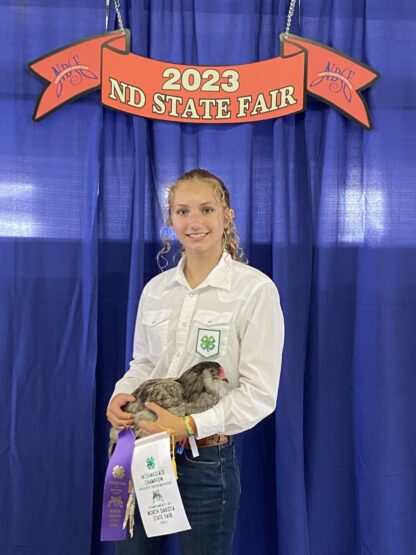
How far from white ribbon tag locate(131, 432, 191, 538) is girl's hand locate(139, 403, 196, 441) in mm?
14

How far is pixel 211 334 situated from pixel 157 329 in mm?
147

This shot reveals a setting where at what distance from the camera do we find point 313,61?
174 centimetres

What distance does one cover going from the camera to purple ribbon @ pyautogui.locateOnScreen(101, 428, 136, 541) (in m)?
1.20

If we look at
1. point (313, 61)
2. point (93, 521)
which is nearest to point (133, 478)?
point (93, 521)

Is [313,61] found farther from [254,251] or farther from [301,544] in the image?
[301,544]

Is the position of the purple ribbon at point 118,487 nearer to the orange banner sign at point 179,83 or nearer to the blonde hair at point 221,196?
the blonde hair at point 221,196

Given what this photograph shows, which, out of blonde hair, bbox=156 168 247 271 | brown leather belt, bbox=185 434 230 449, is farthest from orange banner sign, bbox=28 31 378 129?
brown leather belt, bbox=185 434 230 449

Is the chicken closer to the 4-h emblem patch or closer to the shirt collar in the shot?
the 4-h emblem patch

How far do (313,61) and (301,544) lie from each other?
149 cm

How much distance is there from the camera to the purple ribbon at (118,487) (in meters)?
1.20

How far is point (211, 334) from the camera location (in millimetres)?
1242

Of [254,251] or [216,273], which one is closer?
[216,273]

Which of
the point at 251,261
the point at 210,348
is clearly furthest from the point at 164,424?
the point at 251,261

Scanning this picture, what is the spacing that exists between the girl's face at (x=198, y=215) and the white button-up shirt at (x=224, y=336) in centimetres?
7
